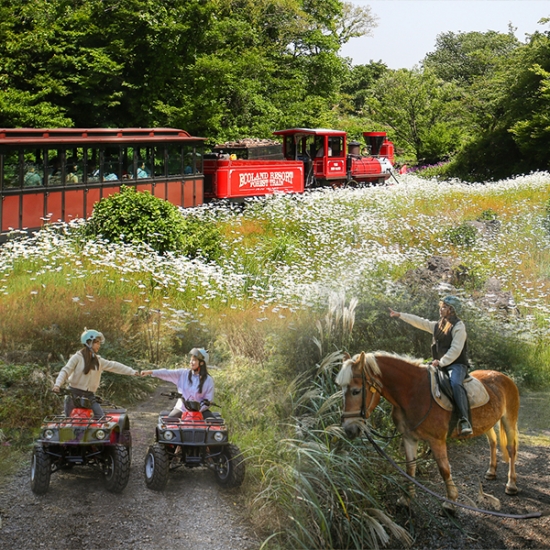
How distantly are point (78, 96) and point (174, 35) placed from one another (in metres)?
3.63

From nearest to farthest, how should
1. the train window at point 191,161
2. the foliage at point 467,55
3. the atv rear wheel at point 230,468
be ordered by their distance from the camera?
1. the atv rear wheel at point 230,468
2. the train window at point 191,161
3. the foliage at point 467,55

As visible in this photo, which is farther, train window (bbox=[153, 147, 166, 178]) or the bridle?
train window (bbox=[153, 147, 166, 178])

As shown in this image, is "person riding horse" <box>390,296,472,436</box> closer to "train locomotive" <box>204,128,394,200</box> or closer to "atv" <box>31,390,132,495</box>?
"atv" <box>31,390,132,495</box>

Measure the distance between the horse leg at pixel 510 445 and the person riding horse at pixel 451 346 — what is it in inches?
25.8

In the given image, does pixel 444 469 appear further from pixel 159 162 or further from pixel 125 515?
pixel 159 162

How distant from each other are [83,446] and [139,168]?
11078mm

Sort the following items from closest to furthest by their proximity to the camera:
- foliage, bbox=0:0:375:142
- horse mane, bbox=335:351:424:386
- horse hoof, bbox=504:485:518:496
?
horse mane, bbox=335:351:424:386, horse hoof, bbox=504:485:518:496, foliage, bbox=0:0:375:142

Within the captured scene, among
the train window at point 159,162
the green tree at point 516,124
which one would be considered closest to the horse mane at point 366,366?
the train window at point 159,162

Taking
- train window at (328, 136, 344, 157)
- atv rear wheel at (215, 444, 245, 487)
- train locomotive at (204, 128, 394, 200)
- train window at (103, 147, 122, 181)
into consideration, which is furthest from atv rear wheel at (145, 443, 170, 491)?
train window at (328, 136, 344, 157)

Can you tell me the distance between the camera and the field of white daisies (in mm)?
6242

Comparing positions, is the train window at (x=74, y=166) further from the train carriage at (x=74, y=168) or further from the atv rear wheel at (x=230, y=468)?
the atv rear wheel at (x=230, y=468)

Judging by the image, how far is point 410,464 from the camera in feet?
20.5

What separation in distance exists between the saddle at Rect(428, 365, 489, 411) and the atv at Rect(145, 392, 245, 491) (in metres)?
1.76

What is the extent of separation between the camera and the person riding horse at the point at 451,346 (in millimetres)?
6008
